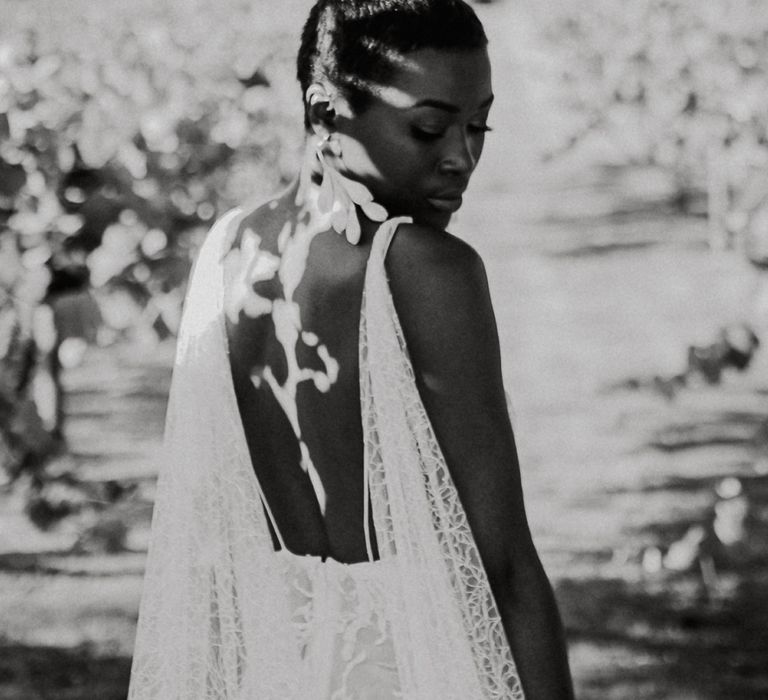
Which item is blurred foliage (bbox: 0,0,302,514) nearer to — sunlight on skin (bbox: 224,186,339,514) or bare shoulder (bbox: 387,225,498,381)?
sunlight on skin (bbox: 224,186,339,514)

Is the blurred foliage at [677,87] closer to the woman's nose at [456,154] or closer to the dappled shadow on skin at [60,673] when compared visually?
the dappled shadow on skin at [60,673]

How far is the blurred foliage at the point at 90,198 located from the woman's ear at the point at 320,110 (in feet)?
10.3

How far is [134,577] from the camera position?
5.60m

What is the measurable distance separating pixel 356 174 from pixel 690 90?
7.93m

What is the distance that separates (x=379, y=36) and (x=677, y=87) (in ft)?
27.3

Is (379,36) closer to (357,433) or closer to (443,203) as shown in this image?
(443,203)

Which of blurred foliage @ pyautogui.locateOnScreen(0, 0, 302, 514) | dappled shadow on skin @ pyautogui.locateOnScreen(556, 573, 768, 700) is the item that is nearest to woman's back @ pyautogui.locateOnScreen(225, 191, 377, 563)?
dappled shadow on skin @ pyautogui.locateOnScreen(556, 573, 768, 700)

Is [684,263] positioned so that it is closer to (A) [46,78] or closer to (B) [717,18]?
(B) [717,18]

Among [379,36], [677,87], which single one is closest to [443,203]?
[379,36]

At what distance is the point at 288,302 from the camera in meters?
1.95

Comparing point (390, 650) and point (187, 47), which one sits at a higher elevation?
point (187, 47)

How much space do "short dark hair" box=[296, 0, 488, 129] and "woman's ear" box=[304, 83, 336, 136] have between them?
2 cm

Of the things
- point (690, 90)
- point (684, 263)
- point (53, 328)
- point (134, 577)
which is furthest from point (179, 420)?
point (684, 263)

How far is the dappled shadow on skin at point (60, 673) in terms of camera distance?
4762 millimetres
